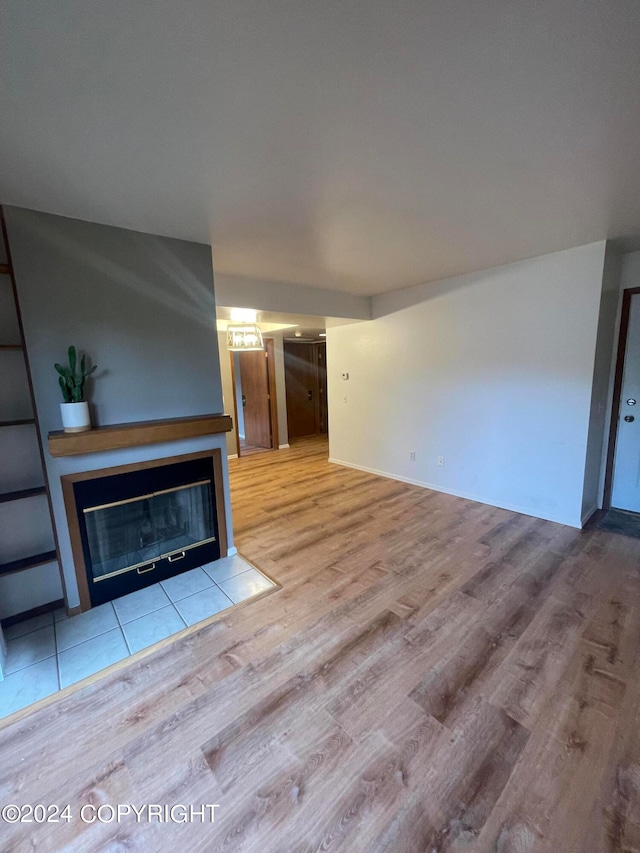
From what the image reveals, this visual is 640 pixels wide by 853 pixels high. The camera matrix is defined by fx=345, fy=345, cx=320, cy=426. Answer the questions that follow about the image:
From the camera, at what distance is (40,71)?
1.08 metres

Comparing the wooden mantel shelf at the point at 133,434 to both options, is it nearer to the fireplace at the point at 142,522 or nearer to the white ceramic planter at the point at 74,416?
the white ceramic planter at the point at 74,416

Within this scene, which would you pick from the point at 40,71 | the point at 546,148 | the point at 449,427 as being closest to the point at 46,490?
→ the point at 40,71

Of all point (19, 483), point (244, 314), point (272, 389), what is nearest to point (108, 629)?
point (19, 483)

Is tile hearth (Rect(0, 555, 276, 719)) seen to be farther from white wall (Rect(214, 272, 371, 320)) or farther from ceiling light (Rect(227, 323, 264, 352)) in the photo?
white wall (Rect(214, 272, 371, 320))

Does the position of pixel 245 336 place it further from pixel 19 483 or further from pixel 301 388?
pixel 301 388

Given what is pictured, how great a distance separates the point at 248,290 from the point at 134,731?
3.35 meters

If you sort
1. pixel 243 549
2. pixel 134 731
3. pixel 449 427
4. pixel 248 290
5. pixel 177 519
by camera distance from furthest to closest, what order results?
pixel 449 427 < pixel 248 290 < pixel 243 549 < pixel 177 519 < pixel 134 731

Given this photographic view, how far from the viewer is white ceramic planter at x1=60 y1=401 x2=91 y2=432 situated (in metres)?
2.08

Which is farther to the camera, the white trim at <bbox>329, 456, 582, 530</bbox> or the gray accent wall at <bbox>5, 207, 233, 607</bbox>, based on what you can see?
the white trim at <bbox>329, 456, 582, 530</bbox>

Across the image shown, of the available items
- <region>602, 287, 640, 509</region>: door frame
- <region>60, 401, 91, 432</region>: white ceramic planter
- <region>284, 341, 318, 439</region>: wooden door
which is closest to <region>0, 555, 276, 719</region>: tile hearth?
<region>60, 401, 91, 432</region>: white ceramic planter

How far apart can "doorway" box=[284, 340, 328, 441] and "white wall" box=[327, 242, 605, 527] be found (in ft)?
8.69

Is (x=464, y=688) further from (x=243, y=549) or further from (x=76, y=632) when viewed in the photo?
(x=76, y=632)

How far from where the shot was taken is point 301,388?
7.75 metres

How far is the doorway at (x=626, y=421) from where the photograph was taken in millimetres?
3193
